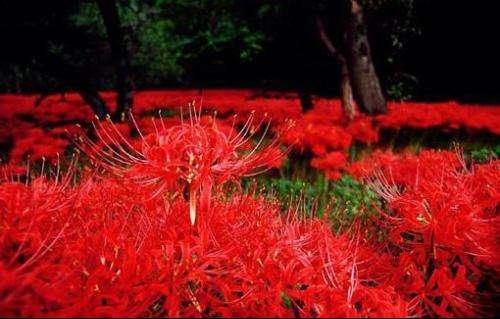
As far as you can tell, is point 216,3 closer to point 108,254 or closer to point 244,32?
point 244,32

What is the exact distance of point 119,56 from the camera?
679cm

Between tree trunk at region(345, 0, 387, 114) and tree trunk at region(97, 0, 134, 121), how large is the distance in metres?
3.74

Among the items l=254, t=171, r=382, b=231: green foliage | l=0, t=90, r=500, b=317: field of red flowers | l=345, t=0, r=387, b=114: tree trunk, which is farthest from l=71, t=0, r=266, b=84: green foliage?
l=0, t=90, r=500, b=317: field of red flowers

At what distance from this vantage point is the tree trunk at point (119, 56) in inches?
262

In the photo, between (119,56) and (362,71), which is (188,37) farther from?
(119,56)

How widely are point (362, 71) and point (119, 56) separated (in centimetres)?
414

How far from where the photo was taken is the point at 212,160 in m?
1.67

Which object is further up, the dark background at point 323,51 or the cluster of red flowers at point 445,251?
the dark background at point 323,51

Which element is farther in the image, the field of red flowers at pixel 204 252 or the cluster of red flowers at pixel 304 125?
the cluster of red flowers at pixel 304 125

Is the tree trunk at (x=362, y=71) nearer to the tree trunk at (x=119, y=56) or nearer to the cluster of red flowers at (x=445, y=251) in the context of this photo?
the tree trunk at (x=119, y=56)

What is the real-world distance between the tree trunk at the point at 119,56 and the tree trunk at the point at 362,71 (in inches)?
147

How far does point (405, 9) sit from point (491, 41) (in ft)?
19.6

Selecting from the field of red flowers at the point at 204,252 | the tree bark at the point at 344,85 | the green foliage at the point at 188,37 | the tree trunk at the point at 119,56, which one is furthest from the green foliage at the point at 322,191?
the green foliage at the point at 188,37

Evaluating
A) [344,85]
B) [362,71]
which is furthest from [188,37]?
[344,85]
